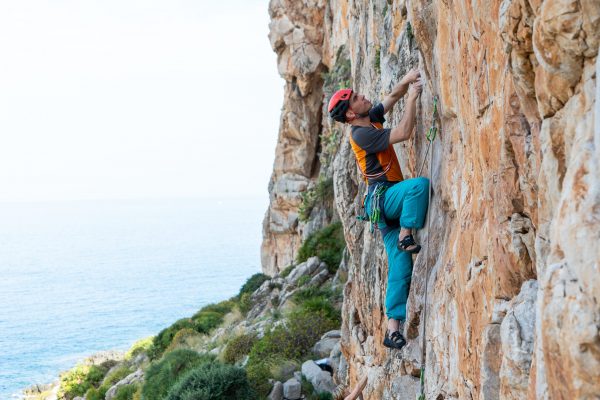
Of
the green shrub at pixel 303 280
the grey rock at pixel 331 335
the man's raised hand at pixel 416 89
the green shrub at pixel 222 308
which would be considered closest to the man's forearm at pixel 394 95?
the man's raised hand at pixel 416 89

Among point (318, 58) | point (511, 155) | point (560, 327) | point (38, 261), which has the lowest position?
point (38, 261)

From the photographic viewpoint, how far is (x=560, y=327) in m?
2.31

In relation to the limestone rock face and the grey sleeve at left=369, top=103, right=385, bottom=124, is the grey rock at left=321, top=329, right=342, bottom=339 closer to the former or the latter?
the grey sleeve at left=369, top=103, right=385, bottom=124

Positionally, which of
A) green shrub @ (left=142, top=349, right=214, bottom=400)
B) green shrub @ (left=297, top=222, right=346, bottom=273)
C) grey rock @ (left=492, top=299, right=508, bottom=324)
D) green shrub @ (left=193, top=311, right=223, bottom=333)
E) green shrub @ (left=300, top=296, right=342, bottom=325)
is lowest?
green shrub @ (left=193, top=311, right=223, bottom=333)

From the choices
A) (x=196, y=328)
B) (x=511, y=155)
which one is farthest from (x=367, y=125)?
(x=196, y=328)

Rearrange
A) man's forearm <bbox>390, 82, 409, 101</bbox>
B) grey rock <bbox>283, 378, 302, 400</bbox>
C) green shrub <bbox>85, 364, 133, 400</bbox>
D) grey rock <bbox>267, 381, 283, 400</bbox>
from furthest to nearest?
green shrub <bbox>85, 364, 133, 400</bbox> → grey rock <bbox>267, 381, 283, 400</bbox> → grey rock <bbox>283, 378, 302, 400</bbox> → man's forearm <bbox>390, 82, 409, 101</bbox>

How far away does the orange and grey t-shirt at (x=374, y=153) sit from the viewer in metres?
6.35

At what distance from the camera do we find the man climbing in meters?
6.10

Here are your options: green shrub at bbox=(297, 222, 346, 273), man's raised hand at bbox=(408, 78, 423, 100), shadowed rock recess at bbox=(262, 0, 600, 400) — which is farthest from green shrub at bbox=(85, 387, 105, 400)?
man's raised hand at bbox=(408, 78, 423, 100)

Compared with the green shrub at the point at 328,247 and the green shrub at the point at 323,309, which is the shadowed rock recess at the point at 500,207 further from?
the green shrub at the point at 328,247

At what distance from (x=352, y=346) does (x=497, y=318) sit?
20.0ft

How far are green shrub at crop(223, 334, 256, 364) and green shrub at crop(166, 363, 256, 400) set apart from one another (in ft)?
15.8

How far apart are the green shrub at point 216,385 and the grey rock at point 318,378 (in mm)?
1529

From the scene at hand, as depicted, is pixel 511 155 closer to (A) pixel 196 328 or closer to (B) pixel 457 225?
(B) pixel 457 225
